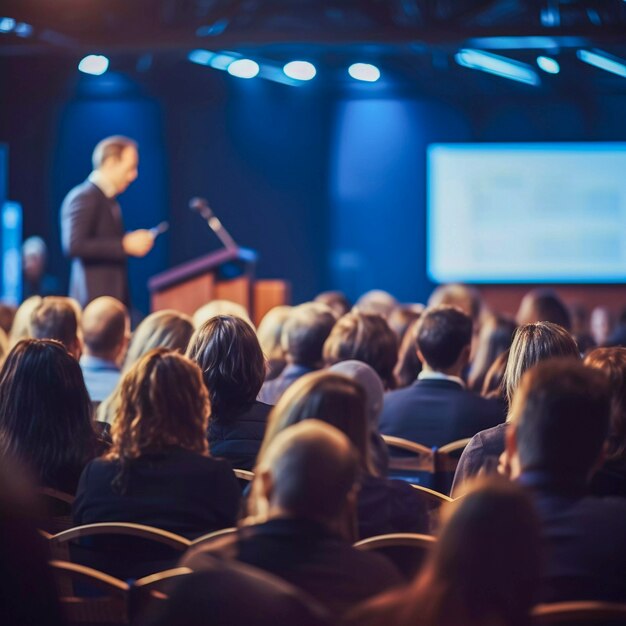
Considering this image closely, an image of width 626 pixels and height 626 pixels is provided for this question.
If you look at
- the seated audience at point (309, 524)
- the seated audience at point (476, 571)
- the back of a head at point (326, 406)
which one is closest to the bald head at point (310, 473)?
the seated audience at point (309, 524)

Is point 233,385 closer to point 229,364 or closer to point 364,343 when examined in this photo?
point 229,364

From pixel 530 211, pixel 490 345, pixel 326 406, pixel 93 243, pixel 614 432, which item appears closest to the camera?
pixel 326 406

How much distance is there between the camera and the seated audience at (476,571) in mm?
1457

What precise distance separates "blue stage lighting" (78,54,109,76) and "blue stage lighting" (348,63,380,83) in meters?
2.62

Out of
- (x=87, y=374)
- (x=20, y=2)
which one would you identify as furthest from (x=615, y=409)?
(x=20, y=2)

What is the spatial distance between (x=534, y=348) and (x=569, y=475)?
1424mm

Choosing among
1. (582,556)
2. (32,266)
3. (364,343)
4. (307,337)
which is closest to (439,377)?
(364,343)

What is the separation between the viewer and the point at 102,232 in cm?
680

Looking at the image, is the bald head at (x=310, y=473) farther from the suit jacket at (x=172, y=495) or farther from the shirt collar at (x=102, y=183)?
the shirt collar at (x=102, y=183)

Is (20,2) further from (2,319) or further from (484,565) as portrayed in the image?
(484,565)

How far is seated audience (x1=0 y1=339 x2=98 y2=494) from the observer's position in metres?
3.16

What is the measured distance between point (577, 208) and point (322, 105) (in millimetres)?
3008

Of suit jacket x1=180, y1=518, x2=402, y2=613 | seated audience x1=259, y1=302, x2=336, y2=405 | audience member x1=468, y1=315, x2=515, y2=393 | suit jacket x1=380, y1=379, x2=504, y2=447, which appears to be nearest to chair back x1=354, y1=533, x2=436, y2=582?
suit jacket x1=180, y1=518, x2=402, y2=613

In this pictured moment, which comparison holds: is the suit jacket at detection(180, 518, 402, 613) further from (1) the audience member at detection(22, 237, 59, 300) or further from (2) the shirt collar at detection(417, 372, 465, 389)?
(1) the audience member at detection(22, 237, 59, 300)
